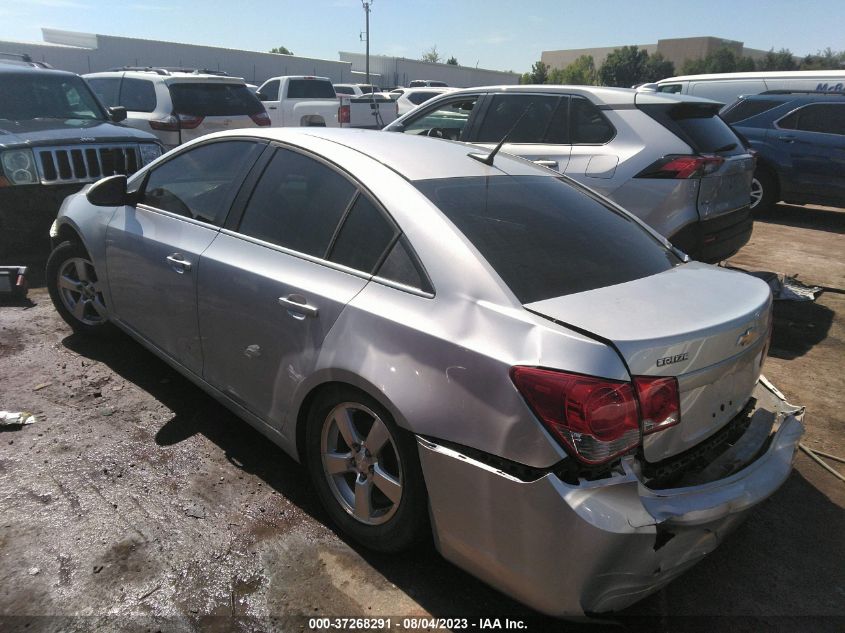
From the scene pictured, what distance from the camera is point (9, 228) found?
6055mm

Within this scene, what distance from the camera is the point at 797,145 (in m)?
9.48

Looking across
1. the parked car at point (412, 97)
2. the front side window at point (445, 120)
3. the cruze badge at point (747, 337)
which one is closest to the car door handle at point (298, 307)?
the cruze badge at point (747, 337)

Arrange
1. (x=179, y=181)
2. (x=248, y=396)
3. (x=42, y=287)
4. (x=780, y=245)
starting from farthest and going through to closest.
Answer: (x=780, y=245)
(x=42, y=287)
(x=179, y=181)
(x=248, y=396)

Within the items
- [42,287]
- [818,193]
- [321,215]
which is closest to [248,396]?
[321,215]

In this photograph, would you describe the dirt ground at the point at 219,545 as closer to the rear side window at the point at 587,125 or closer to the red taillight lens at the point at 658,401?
the red taillight lens at the point at 658,401

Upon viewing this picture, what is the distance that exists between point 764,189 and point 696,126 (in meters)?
5.67

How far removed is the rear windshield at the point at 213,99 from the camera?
30.8 ft

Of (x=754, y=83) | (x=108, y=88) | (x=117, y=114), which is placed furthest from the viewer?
(x=754, y=83)

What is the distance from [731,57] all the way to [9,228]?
93.4m

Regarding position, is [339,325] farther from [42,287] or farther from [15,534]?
[42,287]

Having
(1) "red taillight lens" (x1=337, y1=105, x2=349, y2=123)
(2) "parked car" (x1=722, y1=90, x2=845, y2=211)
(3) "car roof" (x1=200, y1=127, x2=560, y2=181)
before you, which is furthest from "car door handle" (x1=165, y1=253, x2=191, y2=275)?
(1) "red taillight lens" (x1=337, y1=105, x2=349, y2=123)

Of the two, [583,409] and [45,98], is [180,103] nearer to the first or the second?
[45,98]

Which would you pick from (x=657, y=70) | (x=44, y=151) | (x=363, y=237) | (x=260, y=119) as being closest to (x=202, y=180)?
(x=363, y=237)

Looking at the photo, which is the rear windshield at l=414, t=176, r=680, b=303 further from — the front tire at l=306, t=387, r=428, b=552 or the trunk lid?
the front tire at l=306, t=387, r=428, b=552
